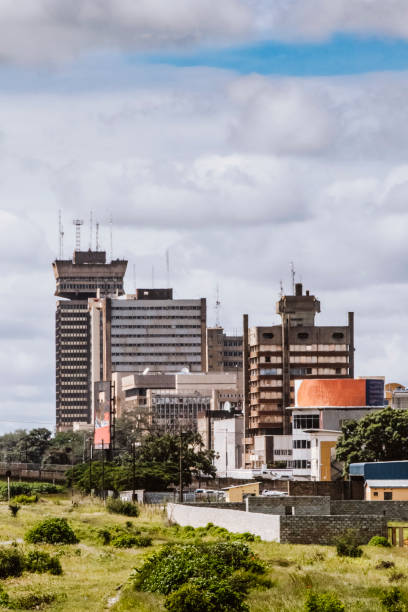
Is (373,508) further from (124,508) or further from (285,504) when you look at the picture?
(124,508)

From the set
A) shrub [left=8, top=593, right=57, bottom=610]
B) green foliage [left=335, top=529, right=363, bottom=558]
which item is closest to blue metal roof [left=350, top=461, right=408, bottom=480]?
green foliage [left=335, top=529, right=363, bottom=558]

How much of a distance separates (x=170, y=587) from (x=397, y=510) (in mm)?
41119

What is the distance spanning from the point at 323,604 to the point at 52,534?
33.7 m

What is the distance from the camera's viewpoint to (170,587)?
4391 centimetres

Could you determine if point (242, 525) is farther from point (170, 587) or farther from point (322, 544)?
point (170, 587)

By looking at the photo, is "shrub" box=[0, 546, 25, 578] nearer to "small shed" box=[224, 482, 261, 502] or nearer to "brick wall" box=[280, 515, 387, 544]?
"brick wall" box=[280, 515, 387, 544]

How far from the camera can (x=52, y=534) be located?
229 ft

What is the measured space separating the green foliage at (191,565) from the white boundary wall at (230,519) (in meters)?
14.5

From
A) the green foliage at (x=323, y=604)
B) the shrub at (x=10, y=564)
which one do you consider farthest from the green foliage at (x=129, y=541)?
the green foliage at (x=323, y=604)

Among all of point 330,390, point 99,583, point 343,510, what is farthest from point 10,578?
point 330,390

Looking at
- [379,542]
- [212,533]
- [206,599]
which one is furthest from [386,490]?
[206,599]

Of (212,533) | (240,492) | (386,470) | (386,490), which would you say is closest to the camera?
(212,533)

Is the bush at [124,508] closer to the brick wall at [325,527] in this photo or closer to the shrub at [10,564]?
the brick wall at [325,527]

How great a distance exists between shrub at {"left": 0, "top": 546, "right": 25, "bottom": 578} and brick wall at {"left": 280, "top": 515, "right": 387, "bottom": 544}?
1619 centimetres
